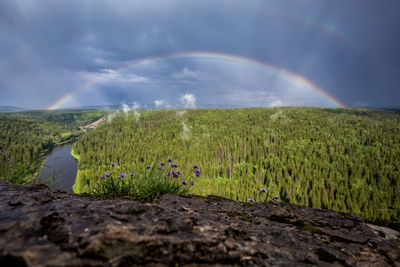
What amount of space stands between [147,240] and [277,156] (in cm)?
6987

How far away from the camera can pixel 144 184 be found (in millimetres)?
5980

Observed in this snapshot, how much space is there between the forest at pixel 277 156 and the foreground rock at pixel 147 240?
15.3ft

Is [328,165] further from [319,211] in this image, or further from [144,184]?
[144,184]

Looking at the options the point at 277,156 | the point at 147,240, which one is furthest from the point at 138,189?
the point at 277,156

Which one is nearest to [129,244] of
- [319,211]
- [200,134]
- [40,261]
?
[40,261]

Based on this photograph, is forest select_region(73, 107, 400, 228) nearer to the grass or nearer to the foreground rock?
the foreground rock

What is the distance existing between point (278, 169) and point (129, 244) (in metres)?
60.5

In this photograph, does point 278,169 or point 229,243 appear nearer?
point 229,243

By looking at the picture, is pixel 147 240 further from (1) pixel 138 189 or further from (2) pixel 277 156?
(2) pixel 277 156

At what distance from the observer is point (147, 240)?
2293mm

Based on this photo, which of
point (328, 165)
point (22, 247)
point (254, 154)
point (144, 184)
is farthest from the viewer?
point (254, 154)

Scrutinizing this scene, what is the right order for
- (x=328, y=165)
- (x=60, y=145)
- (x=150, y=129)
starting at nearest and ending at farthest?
(x=328, y=165)
(x=150, y=129)
(x=60, y=145)

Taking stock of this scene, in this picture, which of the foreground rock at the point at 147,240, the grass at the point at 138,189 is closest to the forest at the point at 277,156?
the foreground rock at the point at 147,240

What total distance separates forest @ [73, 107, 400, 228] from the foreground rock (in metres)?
4.67
